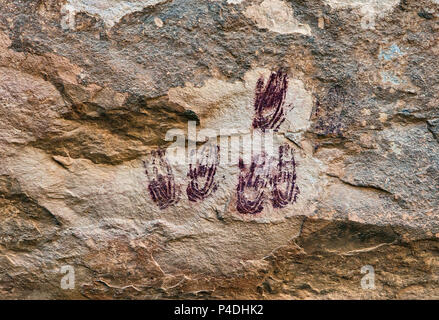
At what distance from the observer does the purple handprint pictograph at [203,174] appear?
197cm

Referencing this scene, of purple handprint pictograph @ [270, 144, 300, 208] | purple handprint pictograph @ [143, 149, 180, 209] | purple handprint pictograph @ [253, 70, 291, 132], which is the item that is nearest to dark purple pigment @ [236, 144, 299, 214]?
purple handprint pictograph @ [270, 144, 300, 208]

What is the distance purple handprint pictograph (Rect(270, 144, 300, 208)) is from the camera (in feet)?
6.46

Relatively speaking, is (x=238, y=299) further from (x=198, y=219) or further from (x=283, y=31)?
(x=283, y=31)

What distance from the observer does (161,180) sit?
1.98 m

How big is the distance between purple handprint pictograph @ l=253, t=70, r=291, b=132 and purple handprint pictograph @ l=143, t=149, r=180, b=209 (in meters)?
0.36

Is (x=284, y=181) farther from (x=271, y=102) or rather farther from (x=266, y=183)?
(x=271, y=102)

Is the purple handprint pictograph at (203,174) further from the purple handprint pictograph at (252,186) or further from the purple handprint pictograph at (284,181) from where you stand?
the purple handprint pictograph at (284,181)

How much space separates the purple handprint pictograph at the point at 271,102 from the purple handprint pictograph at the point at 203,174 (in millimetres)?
192

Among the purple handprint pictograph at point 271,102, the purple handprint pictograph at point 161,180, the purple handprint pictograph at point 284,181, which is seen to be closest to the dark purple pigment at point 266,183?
the purple handprint pictograph at point 284,181

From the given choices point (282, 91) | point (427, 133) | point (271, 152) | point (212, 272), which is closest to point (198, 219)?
point (212, 272)

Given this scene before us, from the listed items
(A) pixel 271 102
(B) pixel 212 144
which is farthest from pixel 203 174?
(A) pixel 271 102

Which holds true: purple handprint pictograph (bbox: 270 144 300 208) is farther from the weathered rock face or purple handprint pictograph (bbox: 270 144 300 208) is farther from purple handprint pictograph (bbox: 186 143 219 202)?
purple handprint pictograph (bbox: 186 143 219 202)

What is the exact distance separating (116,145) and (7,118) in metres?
0.39

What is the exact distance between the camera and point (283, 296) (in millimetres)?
2131
